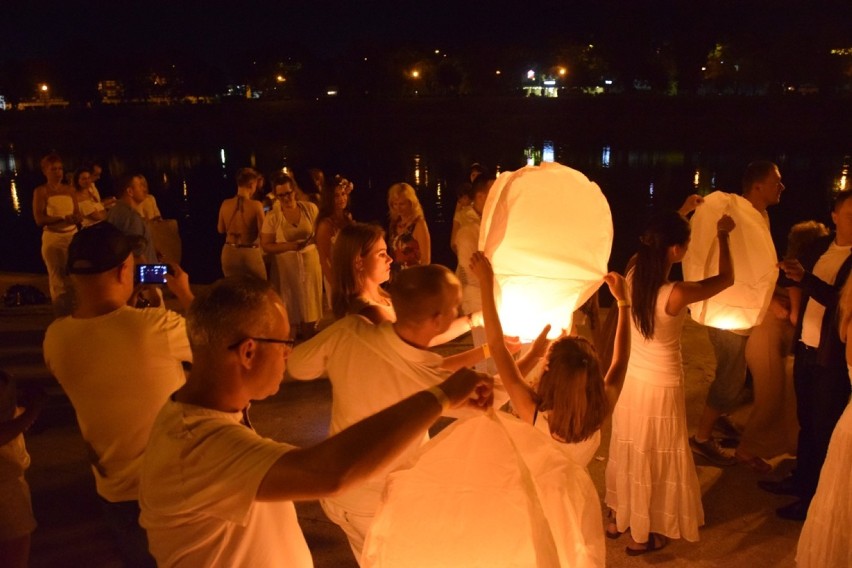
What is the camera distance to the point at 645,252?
3652mm

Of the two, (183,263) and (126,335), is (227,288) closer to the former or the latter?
(126,335)

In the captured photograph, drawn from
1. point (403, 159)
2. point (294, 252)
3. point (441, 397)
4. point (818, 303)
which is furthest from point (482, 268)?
point (403, 159)

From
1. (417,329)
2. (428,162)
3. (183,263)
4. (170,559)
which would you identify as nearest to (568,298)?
(417,329)

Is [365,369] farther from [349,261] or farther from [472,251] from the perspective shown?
[472,251]

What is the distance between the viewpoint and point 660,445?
3725 mm

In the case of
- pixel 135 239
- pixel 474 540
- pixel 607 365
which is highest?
pixel 135 239

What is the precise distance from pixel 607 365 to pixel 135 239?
3000mm

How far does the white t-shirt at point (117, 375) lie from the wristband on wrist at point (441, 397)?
1.43 meters

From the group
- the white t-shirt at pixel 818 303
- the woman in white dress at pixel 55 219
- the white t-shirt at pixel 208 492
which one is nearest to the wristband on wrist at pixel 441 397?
the white t-shirt at pixel 208 492

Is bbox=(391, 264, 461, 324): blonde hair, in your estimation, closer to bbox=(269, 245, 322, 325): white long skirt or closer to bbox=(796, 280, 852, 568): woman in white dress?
bbox=(796, 280, 852, 568): woman in white dress

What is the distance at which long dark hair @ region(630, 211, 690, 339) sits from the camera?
11.7 feet

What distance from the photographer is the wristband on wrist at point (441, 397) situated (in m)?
1.59

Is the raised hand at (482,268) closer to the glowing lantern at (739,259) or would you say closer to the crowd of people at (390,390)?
the crowd of people at (390,390)

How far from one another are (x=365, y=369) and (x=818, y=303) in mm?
3015
